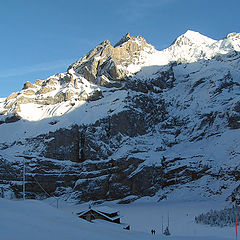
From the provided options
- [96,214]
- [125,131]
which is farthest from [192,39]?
[96,214]

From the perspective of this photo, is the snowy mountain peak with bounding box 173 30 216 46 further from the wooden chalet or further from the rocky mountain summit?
the wooden chalet

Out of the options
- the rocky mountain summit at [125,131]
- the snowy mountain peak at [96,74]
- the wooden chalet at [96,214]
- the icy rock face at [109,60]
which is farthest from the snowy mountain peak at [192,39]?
the wooden chalet at [96,214]

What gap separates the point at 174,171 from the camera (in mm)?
102438

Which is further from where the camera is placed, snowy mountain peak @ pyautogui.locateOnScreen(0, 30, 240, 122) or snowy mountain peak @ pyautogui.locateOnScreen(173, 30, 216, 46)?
snowy mountain peak @ pyautogui.locateOnScreen(173, 30, 216, 46)

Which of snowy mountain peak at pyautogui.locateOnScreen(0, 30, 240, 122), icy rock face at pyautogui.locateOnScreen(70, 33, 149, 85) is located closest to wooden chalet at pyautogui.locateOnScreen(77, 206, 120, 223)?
snowy mountain peak at pyautogui.locateOnScreen(0, 30, 240, 122)

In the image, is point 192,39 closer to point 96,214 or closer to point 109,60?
point 109,60

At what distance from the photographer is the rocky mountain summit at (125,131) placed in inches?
3937

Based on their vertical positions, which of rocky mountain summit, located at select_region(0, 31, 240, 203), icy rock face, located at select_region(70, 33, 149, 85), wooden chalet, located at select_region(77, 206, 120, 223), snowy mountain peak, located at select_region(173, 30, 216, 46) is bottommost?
wooden chalet, located at select_region(77, 206, 120, 223)

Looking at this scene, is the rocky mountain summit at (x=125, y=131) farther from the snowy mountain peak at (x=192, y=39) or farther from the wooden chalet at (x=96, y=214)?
the wooden chalet at (x=96, y=214)

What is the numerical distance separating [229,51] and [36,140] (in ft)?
342


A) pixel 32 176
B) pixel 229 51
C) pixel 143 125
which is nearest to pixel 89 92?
pixel 143 125

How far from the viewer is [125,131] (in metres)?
114

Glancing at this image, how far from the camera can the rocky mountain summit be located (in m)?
100

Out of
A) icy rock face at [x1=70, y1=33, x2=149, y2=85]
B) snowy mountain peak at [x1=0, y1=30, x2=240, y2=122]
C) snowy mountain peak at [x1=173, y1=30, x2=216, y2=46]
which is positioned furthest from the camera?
snowy mountain peak at [x1=173, y1=30, x2=216, y2=46]
